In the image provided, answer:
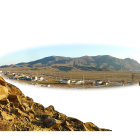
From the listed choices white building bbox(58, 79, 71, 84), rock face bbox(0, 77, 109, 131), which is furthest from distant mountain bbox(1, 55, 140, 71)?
rock face bbox(0, 77, 109, 131)

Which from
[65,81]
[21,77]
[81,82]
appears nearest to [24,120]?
[65,81]

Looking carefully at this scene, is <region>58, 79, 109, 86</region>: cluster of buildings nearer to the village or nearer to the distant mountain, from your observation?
the village

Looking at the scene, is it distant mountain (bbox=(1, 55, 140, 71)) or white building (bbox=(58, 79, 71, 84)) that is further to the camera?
white building (bbox=(58, 79, 71, 84))

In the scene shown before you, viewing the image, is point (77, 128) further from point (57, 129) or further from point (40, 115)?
point (40, 115)

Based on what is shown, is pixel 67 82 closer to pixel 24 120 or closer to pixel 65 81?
pixel 65 81

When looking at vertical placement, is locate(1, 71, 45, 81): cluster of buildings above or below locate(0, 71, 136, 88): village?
above

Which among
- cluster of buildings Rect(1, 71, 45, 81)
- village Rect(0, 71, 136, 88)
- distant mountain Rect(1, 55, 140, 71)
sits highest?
distant mountain Rect(1, 55, 140, 71)

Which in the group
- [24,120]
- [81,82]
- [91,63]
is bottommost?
[24,120]

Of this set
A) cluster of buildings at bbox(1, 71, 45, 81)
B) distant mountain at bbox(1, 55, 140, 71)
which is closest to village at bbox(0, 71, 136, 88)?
cluster of buildings at bbox(1, 71, 45, 81)

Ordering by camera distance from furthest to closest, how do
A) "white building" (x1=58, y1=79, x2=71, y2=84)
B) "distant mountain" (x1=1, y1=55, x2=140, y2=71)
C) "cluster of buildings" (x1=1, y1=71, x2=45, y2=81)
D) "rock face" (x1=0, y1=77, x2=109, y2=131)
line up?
"cluster of buildings" (x1=1, y1=71, x2=45, y2=81), "white building" (x1=58, y1=79, x2=71, y2=84), "distant mountain" (x1=1, y1=55, x2=140, y2=71), "rock face" (x1=0, y1=77, x2=109, y2=131)

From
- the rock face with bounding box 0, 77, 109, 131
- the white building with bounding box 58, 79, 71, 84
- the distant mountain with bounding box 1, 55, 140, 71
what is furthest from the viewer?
the white building with bounding box 58, 79, 71, 84

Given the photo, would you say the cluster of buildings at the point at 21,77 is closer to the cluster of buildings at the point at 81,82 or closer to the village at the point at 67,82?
the village at the point at 67,82

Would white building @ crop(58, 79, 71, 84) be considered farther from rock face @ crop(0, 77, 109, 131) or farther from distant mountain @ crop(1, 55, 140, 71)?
rock face @ crop(0, 77, 109, 131)
